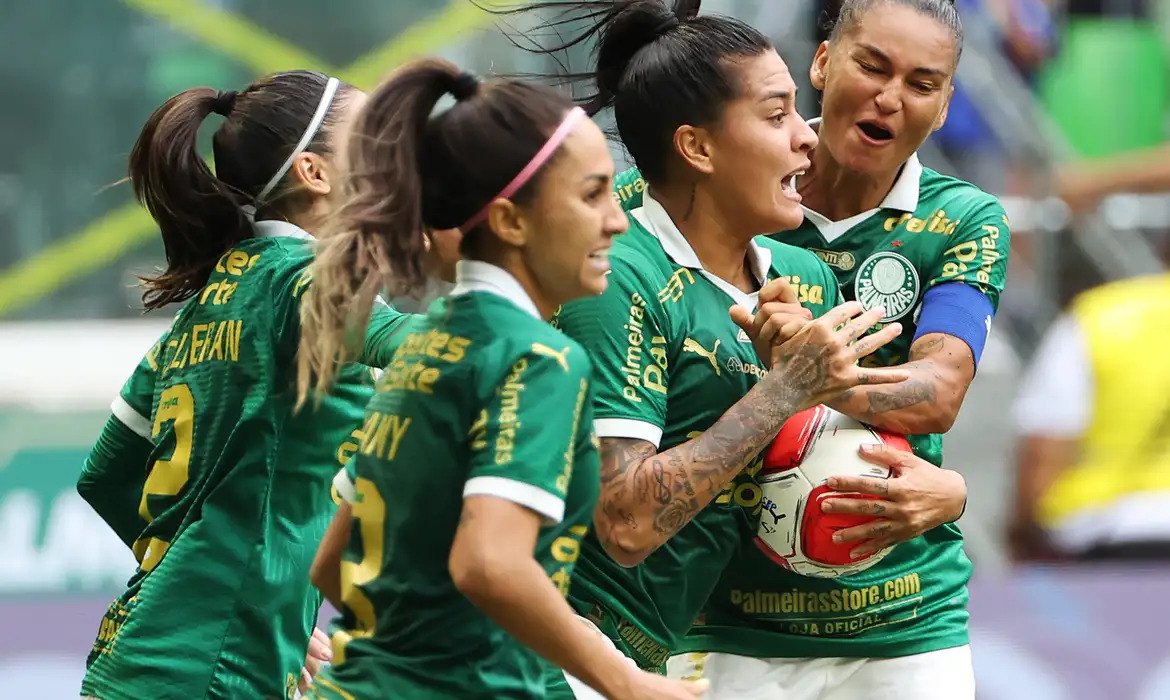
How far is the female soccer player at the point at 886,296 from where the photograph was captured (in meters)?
3.91

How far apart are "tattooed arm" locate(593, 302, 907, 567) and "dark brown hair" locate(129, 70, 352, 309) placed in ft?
3.34

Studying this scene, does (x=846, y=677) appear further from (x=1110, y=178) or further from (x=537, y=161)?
(x=1110, y=178)

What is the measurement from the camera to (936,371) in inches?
146

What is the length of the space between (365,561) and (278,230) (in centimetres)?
118

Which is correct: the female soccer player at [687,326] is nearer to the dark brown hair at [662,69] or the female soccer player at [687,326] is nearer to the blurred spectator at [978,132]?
the dark brown hair at [662,69]

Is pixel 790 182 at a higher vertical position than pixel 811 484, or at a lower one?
higher

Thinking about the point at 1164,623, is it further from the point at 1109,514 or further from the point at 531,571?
the point at 531,571

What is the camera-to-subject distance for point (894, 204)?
401cm

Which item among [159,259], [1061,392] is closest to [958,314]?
[1061,392]

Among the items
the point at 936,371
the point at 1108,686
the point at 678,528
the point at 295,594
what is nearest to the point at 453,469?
the point at 678,528

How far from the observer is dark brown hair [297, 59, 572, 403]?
2809mm

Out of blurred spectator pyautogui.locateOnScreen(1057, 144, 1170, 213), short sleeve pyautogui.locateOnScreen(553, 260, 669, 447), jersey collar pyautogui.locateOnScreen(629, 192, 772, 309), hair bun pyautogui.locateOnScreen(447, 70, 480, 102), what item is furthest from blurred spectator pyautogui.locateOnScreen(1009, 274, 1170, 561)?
hair bun pyautogui.locateOnScreen(447, 70, 480, 102)

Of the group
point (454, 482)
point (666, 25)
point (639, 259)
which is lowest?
point (454, 482)

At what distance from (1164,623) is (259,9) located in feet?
14.9
